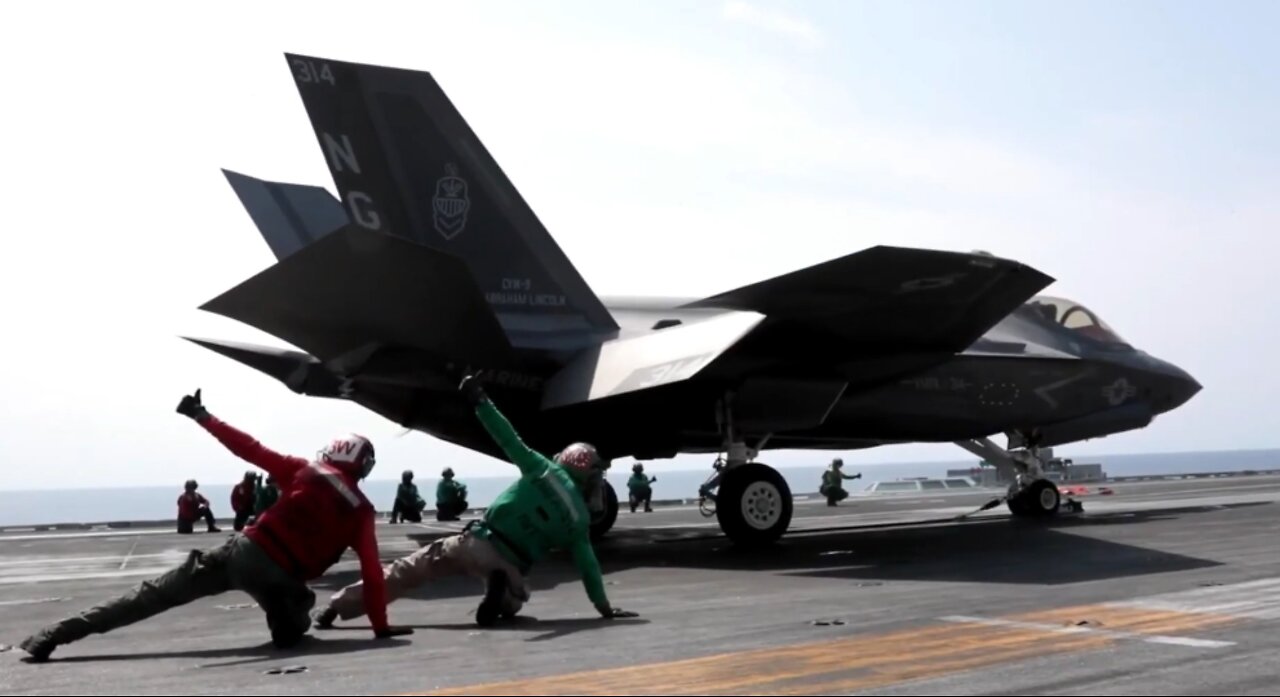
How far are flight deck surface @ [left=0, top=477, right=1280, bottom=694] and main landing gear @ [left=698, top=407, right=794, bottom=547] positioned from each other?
37 centimetres

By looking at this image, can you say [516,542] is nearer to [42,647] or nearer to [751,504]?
[42,647]

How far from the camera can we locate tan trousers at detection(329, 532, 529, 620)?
8906 millimetres

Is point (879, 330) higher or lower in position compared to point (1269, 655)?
higher

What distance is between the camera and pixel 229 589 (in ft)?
26.2

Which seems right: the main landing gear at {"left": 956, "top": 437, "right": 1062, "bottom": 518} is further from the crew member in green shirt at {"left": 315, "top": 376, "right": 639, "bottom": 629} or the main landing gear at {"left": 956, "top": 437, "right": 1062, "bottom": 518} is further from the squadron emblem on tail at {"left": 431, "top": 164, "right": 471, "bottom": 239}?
the crew member in green shirt at {"left": 315, "top": 376, "right": 639, "bottom": 629}

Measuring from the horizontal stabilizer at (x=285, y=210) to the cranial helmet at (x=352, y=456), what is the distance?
38.4 ft

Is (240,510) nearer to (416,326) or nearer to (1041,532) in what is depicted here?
(416,326)

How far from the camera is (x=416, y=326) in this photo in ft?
46.6

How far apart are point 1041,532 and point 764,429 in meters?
4.28

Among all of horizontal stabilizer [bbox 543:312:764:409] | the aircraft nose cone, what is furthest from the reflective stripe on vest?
the aircraft nose cone

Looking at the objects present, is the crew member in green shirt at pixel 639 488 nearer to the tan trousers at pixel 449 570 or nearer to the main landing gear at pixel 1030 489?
the main landing gear at pixel 1030 489

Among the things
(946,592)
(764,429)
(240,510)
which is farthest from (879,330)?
(240,510)

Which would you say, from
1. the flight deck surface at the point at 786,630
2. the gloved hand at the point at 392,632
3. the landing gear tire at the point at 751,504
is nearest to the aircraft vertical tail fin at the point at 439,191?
the landing gear tire at the point at 751,504

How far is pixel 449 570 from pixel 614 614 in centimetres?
127
